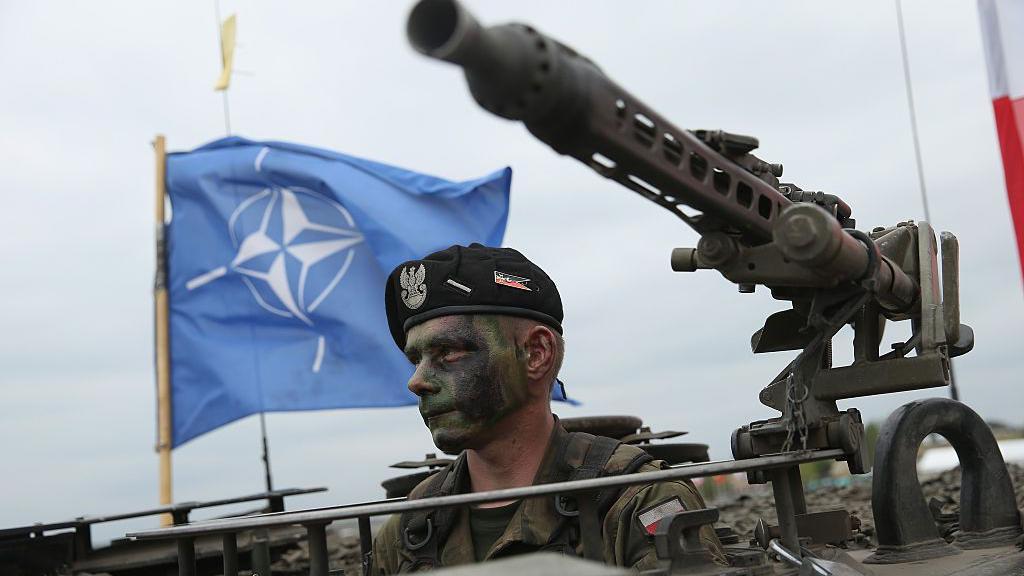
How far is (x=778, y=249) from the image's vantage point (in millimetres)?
3977

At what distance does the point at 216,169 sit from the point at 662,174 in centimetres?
1104

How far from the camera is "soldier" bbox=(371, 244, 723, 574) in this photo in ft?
14.5

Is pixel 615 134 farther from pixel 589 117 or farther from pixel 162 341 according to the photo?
pixel 162 341

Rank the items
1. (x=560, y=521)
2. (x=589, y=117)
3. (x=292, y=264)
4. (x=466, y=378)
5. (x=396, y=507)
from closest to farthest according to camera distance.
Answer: (x=589, y=117) → (x=396, y=507) → (x=560, y=521) → (x=466, y=378) → (x=292, y=264)

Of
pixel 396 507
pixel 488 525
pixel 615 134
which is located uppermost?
pixel 615 134

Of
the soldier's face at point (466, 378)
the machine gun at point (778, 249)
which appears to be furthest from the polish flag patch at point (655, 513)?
the soldier's face at point (466, 378)

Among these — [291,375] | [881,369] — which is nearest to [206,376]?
[291,375]

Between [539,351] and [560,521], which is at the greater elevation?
[539,351]

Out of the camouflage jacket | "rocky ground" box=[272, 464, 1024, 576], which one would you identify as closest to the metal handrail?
the camouflage jacket

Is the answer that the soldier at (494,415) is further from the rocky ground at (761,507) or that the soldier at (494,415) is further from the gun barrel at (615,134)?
the rocky ground at (761,507)

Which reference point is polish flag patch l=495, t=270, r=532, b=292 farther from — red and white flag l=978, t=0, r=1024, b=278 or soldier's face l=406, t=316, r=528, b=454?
red and white flag l=978, t=0, r=1024, b=278

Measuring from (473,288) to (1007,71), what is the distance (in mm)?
10460

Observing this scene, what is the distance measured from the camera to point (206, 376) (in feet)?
42.0

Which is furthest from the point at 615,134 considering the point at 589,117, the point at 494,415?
the point at 494,415
